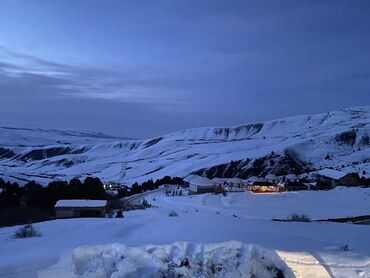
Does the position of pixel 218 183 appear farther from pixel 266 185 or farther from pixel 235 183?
pixel 266 185

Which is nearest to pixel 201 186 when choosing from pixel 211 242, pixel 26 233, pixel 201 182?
pixel 201 182

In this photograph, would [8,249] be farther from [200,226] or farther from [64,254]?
[200,226]

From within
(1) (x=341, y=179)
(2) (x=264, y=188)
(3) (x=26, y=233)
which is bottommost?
(2) (x=264, y=188)

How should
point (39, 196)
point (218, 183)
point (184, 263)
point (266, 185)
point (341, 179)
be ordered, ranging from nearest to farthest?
point (184, 263) < point (39, 196) < point (266, 185) < point (341, 179) < point (218, 183)

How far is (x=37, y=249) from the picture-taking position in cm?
1363

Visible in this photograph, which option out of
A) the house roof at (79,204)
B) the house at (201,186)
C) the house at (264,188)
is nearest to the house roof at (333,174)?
the house at (264,188)

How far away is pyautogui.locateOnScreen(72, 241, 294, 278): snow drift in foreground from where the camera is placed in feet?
30.0

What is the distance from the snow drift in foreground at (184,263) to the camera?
9.16 m

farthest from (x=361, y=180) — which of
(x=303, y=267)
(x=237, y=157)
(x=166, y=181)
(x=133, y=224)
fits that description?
(x=303, y=267)

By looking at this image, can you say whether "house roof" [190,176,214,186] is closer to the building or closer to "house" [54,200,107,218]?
the building

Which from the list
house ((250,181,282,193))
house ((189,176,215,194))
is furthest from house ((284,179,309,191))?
house ((189,176,215,194))

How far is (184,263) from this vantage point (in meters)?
9.58

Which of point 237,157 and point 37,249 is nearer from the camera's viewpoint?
point 37,249

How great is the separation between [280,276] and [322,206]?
129ft
